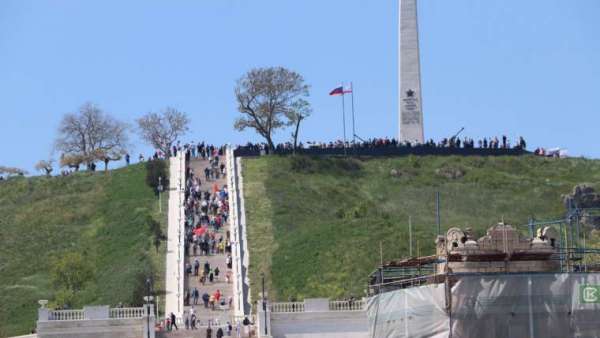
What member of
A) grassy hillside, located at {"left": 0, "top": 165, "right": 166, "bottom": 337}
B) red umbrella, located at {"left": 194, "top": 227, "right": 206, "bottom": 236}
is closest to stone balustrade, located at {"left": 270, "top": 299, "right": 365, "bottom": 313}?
grassy hillside, located at {"left": 0, "top": 165, "right": 166, "bottom": 337}

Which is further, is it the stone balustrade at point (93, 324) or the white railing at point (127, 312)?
the white railing at point (127, 312)

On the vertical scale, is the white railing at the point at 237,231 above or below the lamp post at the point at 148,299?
above

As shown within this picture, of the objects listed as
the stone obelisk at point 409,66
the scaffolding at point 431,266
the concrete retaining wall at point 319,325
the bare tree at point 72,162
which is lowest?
the concrete retaining wall at point 319,325

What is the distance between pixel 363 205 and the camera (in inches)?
3954

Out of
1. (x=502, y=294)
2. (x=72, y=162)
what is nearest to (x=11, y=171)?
(x=72, y=162)

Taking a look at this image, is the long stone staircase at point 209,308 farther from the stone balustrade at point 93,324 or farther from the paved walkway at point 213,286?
the stone balustrade at point 93,324

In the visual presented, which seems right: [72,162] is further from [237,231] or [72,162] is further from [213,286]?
[213,286]

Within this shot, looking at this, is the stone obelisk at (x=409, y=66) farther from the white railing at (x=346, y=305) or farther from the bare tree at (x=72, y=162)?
the white railing at (x=346, y=305)

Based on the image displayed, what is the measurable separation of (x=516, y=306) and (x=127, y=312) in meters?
21.5

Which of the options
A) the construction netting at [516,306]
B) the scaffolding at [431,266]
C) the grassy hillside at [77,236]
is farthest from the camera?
the grassy hillside at [77,236]

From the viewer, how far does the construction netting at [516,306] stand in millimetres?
58438

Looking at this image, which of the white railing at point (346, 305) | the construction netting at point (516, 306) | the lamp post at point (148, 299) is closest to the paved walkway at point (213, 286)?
the lamp post at point (148, 299)

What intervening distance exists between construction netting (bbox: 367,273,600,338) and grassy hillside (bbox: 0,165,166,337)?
84.7 ft

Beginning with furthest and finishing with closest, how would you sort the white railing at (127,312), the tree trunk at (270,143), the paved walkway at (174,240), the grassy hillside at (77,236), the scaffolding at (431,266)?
the tree trunk at (270,143)
the grassy hillside at (77,236)
the paved walkway at (174,240)
the white railing at (127,312)
the scaffolding at (431,266)
